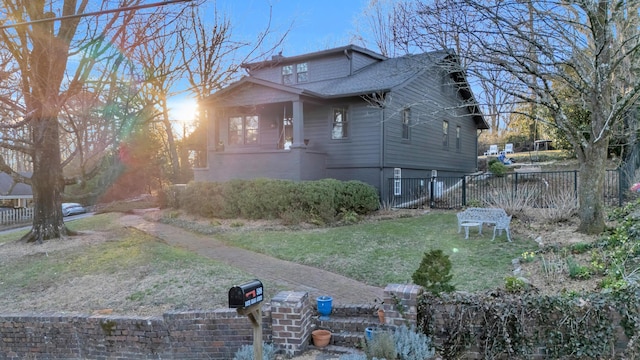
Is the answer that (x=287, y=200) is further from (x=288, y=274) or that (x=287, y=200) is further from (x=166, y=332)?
(x=166, y=332)

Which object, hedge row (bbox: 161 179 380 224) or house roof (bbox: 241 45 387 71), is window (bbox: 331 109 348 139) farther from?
house roof (bbox: 241 45 387 71)

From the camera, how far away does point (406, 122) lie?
16.8 meters

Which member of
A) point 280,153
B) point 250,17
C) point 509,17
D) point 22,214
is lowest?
point 22,214

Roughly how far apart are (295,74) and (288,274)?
14171 mm

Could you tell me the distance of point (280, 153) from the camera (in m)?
15.0

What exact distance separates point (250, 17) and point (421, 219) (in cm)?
893

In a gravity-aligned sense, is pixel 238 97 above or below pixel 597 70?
above

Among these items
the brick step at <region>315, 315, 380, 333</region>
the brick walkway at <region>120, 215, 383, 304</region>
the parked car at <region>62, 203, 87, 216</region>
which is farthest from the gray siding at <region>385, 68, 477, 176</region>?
the parked car at <region>62, 203, 87, 216</region>

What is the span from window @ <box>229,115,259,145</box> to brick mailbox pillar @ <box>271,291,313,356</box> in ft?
46.0

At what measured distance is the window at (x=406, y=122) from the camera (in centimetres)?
1648

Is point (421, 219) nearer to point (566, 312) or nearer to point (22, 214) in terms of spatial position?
point (566, 312)

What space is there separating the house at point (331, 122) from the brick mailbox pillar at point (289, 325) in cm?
1022

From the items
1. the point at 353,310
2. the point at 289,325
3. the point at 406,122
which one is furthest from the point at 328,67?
the point at 289,325

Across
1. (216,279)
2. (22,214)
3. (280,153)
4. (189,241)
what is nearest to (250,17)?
(280,153)
